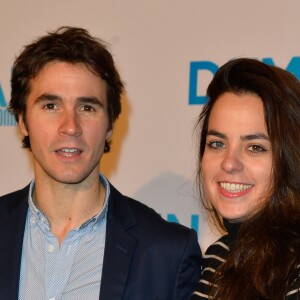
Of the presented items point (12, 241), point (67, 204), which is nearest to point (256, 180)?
point (67, 204)

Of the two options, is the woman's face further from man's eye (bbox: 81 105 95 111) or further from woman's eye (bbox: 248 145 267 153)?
man's eye (bbox: 81 105 95 111)

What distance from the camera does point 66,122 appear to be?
2.66 m

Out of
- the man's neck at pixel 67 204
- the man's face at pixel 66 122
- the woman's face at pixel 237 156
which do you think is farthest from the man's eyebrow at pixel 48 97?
the woman's face at pixel 237 156

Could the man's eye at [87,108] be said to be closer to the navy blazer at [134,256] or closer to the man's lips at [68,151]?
the man's lips at [68,151]

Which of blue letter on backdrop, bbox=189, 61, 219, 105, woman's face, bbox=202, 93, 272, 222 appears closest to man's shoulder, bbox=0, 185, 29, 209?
woman's face, bbox=202, 93, 272, 222

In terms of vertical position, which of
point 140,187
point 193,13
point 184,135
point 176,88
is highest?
point 193,13

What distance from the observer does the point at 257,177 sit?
237 centimetres

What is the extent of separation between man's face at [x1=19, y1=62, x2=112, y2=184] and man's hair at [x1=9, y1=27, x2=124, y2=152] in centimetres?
3

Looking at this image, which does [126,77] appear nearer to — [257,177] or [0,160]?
[0,160]

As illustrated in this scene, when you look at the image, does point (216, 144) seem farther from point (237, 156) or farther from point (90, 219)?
point (90, 219)

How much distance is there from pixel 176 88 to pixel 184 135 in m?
0.23

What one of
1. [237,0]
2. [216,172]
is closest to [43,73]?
[216,172]

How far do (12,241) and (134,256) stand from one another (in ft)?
→ 1.43

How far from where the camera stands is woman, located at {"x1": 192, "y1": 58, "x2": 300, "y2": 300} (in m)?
2.29
